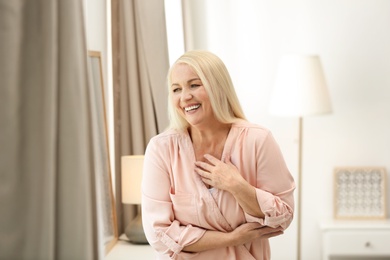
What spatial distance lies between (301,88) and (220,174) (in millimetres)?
1995

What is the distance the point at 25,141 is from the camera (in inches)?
42.3

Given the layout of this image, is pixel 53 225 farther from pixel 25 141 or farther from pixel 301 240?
pixel 301 240

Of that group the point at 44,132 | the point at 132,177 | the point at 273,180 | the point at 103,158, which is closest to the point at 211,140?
the point at 273,180

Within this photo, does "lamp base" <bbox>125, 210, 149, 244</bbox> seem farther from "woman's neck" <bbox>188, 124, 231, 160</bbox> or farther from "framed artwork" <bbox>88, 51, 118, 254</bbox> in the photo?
"woman's neck" <bbox>188, 124, 231, 160</bbox>

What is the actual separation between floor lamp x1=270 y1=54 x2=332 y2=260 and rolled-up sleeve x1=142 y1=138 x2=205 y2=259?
189 centimetres

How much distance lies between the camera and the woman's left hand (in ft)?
4.61

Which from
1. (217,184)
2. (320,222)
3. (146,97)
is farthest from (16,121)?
(320,222)

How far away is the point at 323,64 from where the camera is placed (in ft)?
11.8

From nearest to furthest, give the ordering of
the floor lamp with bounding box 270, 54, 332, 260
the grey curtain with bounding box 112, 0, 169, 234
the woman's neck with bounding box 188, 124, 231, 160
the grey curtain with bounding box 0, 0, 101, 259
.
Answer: the grey curtain with bounding box 0, 0, 101, 259 → the woman's neck with bounding box 188, 124, 231, 160 → the grey curtain with bounding box 112, 0, 169, 234 → the floor lamp with bounding box 270, 54, 332, 260

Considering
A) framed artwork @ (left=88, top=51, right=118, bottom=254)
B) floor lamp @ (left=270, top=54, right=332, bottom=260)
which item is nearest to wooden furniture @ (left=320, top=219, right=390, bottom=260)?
floor lamp @ (left=270, top=54, right=332, bottom=260)

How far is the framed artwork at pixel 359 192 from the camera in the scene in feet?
11.7

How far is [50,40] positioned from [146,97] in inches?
74.4

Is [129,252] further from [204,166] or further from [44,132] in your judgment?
[44,132]

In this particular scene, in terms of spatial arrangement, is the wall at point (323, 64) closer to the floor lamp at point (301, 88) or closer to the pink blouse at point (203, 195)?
the floor lamp at point (301, 88)
